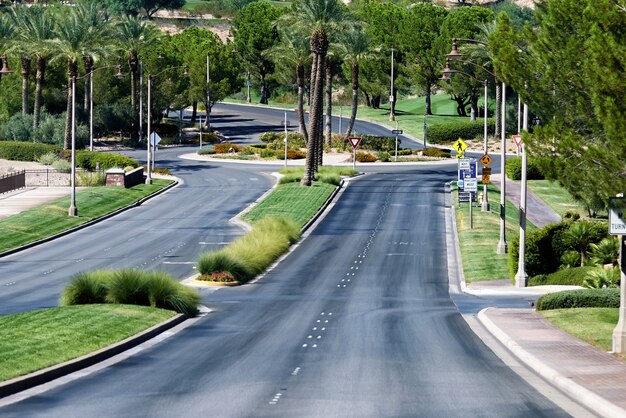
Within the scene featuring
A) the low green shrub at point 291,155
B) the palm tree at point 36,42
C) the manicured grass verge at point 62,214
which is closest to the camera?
the manicured grass verge at point 62,214

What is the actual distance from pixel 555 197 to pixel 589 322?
5343 cm

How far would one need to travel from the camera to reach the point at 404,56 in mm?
156000

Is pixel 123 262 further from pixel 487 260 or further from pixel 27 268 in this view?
pixel 487 260

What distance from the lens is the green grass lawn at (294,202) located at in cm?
6962

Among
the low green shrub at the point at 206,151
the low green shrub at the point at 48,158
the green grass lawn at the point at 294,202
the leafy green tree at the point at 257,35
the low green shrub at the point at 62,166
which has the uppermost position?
the leafy green tree at the point at 257,35

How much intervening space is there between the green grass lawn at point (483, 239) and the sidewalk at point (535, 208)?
1.04 m

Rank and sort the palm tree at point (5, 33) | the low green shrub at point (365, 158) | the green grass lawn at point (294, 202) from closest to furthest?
the green grass lawn at point (294, 202), the low green shrub at point (365, 158), the palm tree at point (5, 33)

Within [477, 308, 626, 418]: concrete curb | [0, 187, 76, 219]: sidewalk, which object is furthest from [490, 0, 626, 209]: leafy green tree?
[0, 187, 76, 219]: sidewalk

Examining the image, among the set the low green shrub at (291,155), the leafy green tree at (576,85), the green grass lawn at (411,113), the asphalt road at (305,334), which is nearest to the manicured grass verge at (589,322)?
the asphalt road at (305,334)

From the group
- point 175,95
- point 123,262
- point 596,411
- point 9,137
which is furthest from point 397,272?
point 175,95

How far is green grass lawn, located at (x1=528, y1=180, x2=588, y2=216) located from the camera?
7725 centimetres

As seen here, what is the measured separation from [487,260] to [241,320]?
21.1 metres

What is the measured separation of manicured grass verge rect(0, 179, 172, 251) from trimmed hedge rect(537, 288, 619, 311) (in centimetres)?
3031

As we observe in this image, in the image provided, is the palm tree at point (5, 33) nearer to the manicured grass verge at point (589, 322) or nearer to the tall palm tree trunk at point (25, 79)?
the tall palm tree trunk at point (25, 79)
